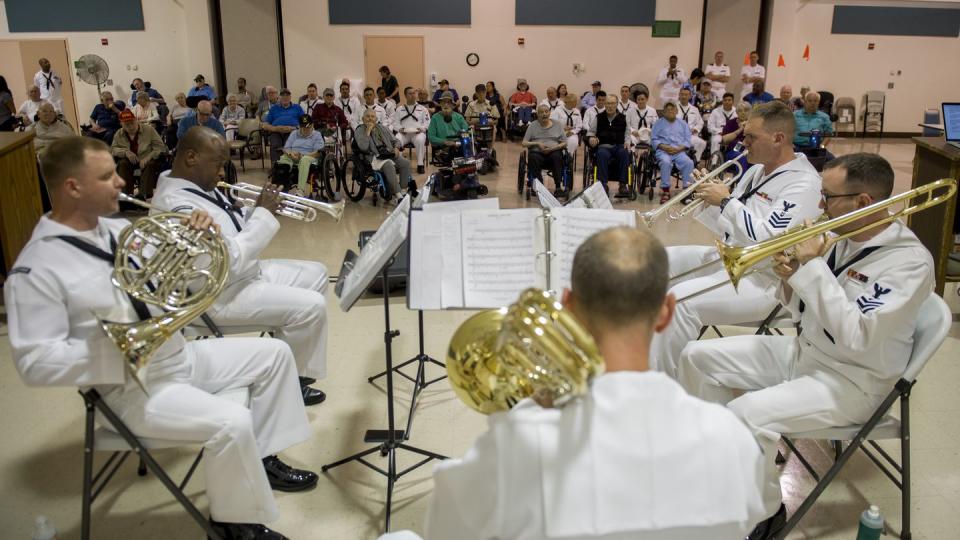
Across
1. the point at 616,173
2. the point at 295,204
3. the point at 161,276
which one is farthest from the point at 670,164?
the point at 161,276

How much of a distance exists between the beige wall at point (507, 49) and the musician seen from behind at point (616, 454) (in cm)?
1440

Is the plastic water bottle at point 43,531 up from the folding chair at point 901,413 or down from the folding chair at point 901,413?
down

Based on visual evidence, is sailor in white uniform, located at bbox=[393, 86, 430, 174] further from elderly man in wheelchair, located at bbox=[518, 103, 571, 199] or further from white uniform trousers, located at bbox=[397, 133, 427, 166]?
elderly man in wheelchair, located at bbox=[518, 103, 571, 199]

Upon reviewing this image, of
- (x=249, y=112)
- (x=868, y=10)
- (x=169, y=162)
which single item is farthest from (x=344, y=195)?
(x=868, y=10)

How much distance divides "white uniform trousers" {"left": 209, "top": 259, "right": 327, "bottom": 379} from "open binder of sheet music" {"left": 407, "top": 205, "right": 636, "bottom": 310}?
992 mm

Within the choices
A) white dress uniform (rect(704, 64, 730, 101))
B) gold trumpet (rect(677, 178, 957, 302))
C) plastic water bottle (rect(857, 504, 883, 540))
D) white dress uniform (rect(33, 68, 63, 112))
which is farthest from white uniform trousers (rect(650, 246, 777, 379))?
white dress uniform (rect(33, 68, 63, 112))

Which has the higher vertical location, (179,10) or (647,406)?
(179,10)

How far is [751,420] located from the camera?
2574 millimetres

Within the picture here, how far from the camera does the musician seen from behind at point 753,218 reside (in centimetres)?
357

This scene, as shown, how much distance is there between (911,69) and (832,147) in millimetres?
3077

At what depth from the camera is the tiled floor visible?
9.62ft

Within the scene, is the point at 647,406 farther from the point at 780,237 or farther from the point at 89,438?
the point at 89,438

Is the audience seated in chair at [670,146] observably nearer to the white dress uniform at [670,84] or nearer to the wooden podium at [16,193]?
the white dress uniform at [670,84]

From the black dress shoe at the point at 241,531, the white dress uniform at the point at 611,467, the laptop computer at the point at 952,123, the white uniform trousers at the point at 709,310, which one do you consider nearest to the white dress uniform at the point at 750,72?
the laptop computer at the point at 952,123
